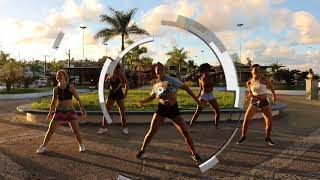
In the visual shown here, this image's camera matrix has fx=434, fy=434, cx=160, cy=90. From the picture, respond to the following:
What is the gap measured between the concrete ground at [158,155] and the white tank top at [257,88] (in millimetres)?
983

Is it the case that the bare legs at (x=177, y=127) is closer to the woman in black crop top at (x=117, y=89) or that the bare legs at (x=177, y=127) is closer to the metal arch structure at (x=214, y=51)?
the metal arch structure at (x=214, y=51)

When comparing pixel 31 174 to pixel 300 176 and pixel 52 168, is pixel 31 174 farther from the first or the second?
pixel 300 176

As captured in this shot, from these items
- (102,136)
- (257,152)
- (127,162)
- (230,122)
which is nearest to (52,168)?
(127,162)

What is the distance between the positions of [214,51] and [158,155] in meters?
2.06

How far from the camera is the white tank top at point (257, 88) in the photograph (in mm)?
8258

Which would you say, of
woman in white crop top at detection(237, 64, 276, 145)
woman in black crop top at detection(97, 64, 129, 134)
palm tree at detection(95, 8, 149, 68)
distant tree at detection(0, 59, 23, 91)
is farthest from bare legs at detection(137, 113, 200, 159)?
distant tree at detection(0, 59, 23, 91)

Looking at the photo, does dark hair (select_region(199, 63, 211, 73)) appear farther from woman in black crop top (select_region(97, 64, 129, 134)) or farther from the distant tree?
the distant tree

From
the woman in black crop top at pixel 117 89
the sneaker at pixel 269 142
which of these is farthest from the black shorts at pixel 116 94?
the sneaker at pixel 269 142

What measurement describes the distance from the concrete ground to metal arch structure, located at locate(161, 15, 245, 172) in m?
0.59

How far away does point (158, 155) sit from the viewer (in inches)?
285

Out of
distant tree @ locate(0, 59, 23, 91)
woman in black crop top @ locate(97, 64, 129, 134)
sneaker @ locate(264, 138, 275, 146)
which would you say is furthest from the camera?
distant tree @ locate(0, 59, 23, 91)

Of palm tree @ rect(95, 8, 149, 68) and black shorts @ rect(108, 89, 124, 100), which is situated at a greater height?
palm tree @ rect(95, 8, 149, 68)

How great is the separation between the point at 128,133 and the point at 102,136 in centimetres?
66

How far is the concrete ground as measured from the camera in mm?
6059
